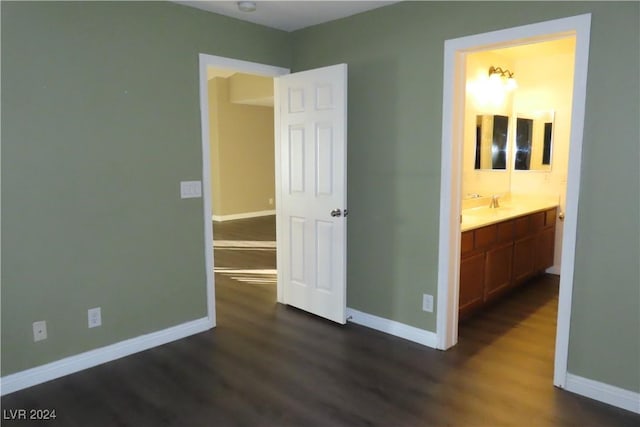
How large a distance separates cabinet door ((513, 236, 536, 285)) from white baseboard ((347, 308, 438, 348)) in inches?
57.6

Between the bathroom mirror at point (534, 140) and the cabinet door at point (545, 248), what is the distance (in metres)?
0.71

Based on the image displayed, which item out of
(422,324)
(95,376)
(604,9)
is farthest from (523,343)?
(95,376)

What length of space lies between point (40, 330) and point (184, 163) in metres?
1.36

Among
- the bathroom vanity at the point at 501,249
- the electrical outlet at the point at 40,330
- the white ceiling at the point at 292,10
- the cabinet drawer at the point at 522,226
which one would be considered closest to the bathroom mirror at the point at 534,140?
the bathroom vanity at the point at 501,249

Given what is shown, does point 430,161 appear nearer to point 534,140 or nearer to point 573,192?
point 573,192

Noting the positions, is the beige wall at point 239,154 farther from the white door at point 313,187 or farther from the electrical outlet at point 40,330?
the electrical outlet at point 40,330

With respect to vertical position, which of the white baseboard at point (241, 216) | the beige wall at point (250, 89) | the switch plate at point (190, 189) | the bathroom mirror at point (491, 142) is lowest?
the white baseboard at point (241, 216)

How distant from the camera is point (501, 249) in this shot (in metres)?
3.84

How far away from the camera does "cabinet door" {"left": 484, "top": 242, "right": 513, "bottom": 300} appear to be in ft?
12.1

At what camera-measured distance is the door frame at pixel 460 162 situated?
7.62ft

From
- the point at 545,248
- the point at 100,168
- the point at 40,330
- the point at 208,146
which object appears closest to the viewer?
the point at 40,330

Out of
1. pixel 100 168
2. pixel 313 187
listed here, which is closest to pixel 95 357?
pixel 100 168

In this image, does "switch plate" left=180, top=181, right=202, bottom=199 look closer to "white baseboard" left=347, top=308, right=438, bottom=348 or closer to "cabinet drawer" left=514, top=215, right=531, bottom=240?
"white baseboard" left=347, top=308, right=438, bottom=348

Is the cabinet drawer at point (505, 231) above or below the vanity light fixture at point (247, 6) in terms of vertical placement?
below
